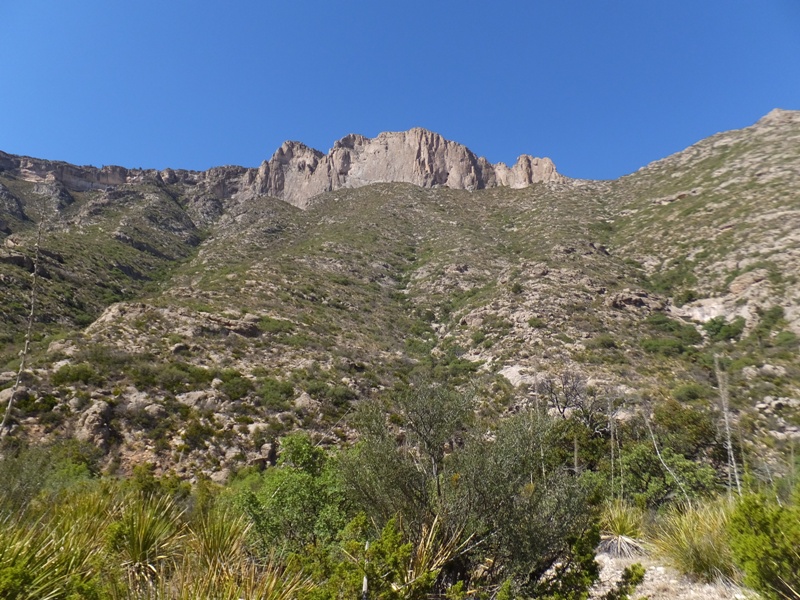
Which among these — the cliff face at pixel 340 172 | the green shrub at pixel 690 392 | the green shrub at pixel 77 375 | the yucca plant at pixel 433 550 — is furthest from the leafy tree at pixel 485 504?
the cliff face at pixel 340 172

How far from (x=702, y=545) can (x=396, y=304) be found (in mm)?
32088

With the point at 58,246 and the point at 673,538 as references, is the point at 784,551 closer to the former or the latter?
the point at 673,538

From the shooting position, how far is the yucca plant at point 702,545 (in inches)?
259

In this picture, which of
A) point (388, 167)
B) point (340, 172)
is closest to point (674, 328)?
point (388, 167)

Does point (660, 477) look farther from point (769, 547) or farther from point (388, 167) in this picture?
point (388, 167)

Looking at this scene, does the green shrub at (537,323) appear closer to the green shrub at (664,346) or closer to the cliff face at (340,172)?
the green shrub at (664,346)

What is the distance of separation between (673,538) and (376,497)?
17.8 feet

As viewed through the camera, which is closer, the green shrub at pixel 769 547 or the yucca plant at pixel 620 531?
the green shrub at pixel 769 547

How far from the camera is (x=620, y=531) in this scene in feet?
30.9

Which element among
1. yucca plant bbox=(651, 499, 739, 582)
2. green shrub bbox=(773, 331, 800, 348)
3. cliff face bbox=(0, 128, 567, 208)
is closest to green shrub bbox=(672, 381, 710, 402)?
green shrub bbox=(773, 331, 800, 348)

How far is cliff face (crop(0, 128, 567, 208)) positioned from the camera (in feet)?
270

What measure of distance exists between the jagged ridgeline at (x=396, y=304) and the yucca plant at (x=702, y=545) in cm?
420

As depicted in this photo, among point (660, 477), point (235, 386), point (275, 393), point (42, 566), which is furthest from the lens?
point (235, 386)

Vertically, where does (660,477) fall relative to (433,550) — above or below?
below
